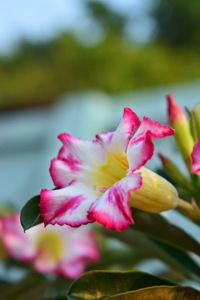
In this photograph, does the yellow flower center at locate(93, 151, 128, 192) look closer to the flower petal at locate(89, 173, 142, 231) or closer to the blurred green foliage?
the flower petal at locate(89, 173, 142, 231)

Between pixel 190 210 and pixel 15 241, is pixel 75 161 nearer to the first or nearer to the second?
pixel 190 210

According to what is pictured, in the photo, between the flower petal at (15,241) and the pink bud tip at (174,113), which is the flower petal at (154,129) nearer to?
the pink bud tip at (174,113)

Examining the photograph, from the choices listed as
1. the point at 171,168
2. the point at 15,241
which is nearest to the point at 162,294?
the point at 171,168

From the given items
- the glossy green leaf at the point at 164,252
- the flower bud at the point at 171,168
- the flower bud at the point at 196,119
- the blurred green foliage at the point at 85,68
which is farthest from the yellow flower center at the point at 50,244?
the blurred green foliage at the point at 85,68

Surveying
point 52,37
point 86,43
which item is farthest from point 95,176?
point 52,37

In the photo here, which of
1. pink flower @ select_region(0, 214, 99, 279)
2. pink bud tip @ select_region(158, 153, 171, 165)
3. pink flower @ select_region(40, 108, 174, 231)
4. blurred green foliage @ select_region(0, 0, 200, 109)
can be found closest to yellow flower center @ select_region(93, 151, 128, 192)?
pink flower @ select_region(40, 108, 174, 231)

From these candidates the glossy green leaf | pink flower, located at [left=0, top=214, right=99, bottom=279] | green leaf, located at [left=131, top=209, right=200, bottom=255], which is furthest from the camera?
pink flower, located at [left=0, top=214, right=99, bottom=279]

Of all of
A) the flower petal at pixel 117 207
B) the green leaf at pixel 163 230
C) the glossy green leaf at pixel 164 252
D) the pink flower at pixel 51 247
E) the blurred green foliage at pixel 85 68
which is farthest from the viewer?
the blurred green foliage at pixel 85 68
